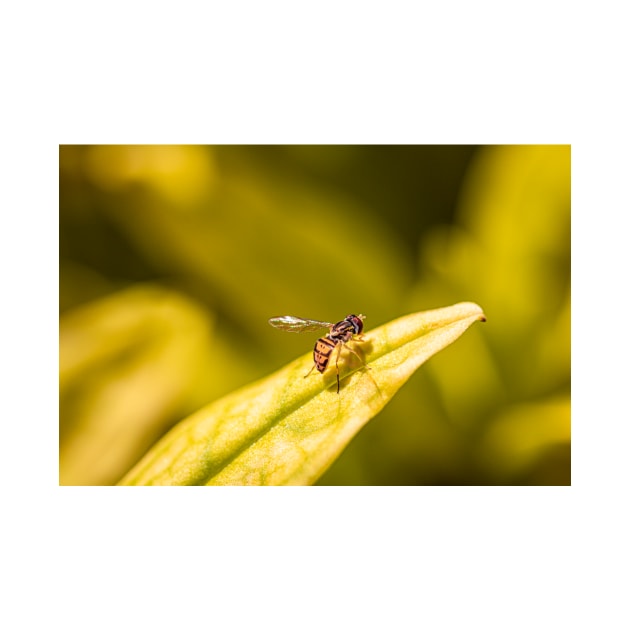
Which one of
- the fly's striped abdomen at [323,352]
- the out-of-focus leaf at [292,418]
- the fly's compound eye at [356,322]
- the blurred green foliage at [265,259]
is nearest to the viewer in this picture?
the out-of-focus leaf at [292,418]

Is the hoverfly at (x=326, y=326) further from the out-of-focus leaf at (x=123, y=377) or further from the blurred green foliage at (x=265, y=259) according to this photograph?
the out-of-focus leaf at (x=123, y=377)

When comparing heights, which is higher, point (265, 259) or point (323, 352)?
point (265, 259)

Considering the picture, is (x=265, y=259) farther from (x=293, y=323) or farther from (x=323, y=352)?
(x=323, y=352)

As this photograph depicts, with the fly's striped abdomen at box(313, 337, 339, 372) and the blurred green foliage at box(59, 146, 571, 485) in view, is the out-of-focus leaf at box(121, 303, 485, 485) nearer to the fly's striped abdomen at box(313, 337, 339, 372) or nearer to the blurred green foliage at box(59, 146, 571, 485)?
the fly's striped abdomen at box(313, 337, 339, 372)

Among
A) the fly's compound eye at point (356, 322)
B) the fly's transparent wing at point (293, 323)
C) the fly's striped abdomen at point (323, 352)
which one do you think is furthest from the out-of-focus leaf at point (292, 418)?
the fly's transparent wing at point (293, 323)

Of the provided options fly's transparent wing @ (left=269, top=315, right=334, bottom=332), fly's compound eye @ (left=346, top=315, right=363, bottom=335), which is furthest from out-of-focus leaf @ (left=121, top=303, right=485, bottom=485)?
fly's transparent wing @ (left=269, top=315, right=334, bottom=332)

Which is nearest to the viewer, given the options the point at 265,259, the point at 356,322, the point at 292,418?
the point at 292,418

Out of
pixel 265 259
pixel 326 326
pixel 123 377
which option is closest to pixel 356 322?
pixel 326 326
